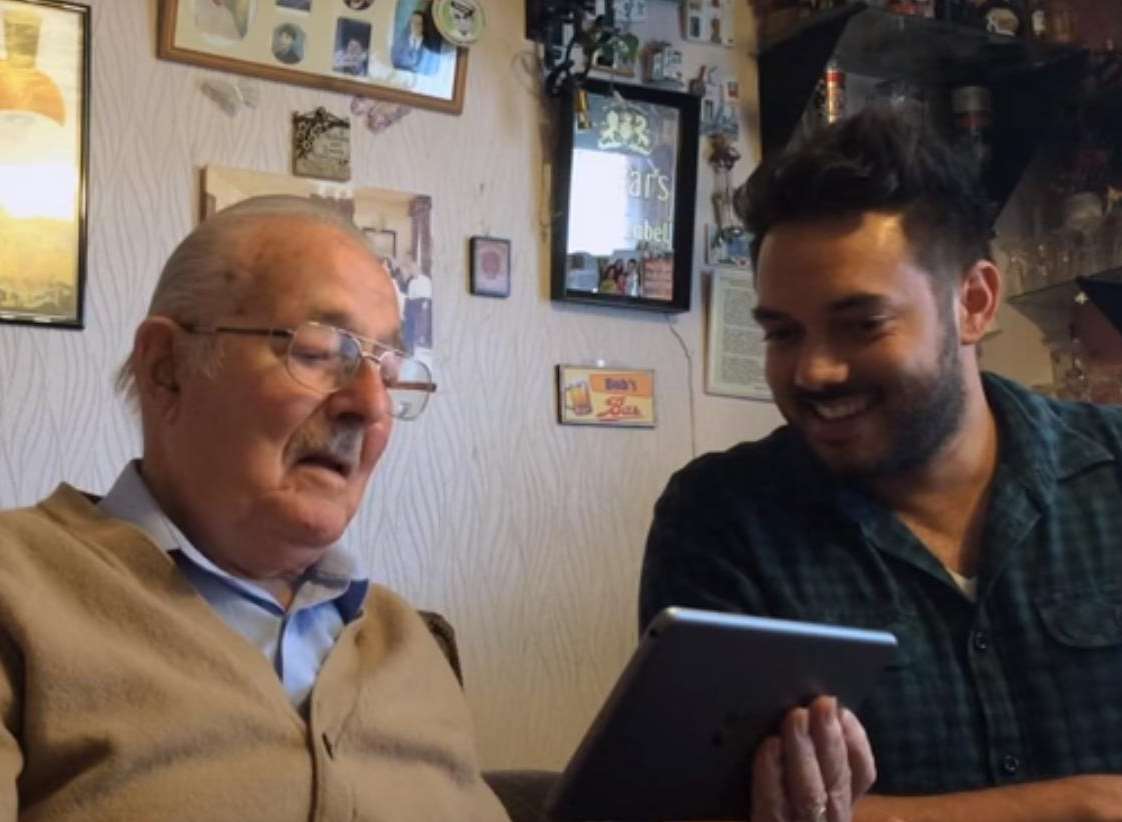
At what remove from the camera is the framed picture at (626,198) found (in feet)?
6.73

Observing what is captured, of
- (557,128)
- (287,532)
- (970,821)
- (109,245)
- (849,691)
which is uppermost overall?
(557,128)

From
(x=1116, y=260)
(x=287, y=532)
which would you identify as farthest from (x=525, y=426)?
(x=1116, y=260)

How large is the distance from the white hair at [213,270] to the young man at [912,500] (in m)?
0.51

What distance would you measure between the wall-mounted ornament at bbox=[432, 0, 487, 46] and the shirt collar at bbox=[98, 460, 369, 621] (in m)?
0.95

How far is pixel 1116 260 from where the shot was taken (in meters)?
2.34

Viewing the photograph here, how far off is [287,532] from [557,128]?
3.52 ft

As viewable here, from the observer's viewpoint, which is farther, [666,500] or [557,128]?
[557,128]

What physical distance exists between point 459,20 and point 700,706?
47.2 inches

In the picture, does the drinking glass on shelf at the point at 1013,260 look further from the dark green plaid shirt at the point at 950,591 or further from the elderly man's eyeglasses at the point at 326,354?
the elderly man's eyeglasses at the point at 326,354

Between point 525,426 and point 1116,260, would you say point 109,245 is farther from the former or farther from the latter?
point 1116,260

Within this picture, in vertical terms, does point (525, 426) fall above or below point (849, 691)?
above

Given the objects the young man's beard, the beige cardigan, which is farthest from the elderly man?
the young man's beard

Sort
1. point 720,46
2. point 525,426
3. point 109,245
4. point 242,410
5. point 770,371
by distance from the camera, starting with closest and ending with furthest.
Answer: point 242,410 → point 770,371 → point 109,245 → point 525,426 → point 720,46

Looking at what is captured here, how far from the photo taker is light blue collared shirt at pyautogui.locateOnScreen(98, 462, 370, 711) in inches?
44.8
